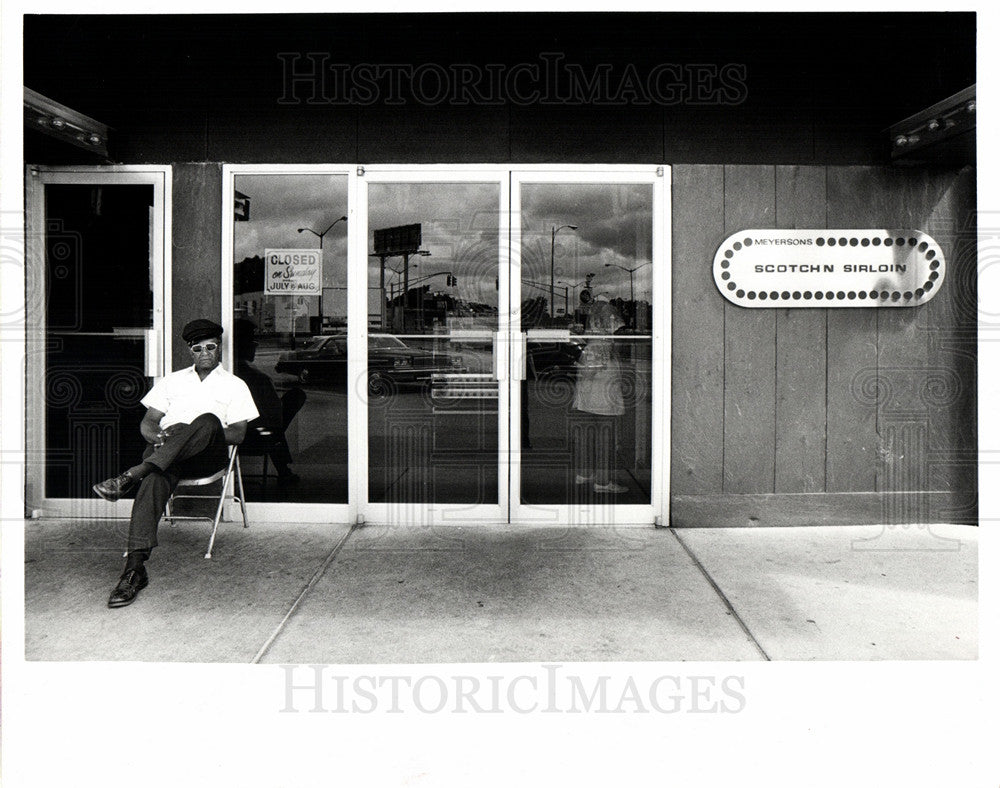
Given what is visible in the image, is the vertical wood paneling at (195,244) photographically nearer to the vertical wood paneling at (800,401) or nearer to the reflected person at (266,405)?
the reflected person at (266,405)

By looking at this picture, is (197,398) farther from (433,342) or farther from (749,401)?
(749,401)

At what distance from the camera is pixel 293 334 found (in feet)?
16.2

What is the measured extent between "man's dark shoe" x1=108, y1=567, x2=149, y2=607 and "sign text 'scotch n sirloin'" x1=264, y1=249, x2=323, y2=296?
1.99 metres

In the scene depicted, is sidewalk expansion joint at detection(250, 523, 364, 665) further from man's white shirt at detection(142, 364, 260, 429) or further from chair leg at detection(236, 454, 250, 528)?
man's white shirt at detection(142, 364, 260, 429)

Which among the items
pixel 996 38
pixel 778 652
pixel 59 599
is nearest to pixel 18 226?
pixel 59 599

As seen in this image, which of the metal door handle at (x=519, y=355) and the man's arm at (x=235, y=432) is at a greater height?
the metal door handle at (x=519, y=355)

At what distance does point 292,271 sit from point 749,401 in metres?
3.03

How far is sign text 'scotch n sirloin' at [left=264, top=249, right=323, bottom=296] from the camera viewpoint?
4910mm

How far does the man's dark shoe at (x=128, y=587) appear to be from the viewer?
3.53 metres

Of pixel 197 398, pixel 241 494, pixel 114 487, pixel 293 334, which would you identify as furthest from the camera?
pixel 293 334

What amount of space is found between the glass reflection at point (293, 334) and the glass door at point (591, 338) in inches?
44.6

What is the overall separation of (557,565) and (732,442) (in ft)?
5.01

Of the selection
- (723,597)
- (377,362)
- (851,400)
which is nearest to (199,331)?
(377,362)

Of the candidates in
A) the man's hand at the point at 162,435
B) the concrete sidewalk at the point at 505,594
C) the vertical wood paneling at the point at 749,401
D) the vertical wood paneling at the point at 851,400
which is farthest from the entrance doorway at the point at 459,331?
the vertical wood paneling at the point at 851,400
